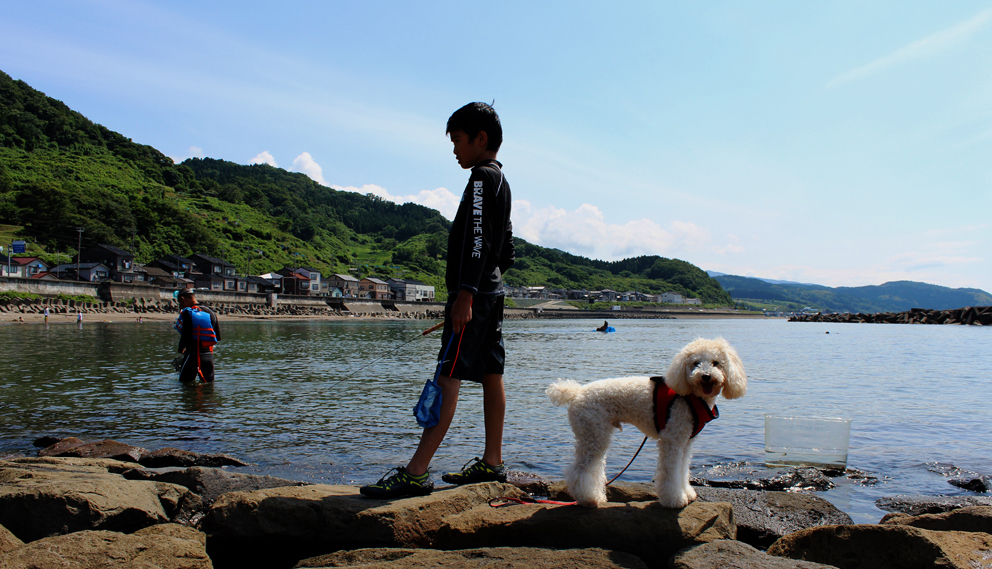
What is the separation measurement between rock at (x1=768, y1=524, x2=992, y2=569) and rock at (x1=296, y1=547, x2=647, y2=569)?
1.27 meters

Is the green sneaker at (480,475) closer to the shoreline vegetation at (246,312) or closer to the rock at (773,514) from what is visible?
the rock at (773,514)

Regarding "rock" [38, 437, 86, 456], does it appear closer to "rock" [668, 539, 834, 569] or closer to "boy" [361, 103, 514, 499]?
"boy" [361, 103, 514, 499]

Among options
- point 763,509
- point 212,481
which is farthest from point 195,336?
point 763,509

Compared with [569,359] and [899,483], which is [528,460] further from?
[569,359]

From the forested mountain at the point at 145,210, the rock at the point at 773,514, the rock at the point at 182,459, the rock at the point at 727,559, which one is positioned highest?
the forested mountain at the point at 145,210

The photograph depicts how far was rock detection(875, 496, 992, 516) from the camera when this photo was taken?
496 centimetres

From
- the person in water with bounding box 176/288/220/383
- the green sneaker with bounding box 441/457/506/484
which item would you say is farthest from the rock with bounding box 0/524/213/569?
the person in water with bounding box 176/288/220/383

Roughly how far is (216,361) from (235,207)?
453 feet

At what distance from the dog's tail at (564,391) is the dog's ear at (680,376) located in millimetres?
612

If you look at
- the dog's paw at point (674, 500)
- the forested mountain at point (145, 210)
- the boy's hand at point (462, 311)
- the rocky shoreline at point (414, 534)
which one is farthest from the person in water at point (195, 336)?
the forested mountain at point (145, 210)

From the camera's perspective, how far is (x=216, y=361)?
58.5ft

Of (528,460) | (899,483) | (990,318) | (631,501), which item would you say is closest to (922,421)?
(899,483)

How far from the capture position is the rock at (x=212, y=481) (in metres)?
4.61

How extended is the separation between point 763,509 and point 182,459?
5.75 m
